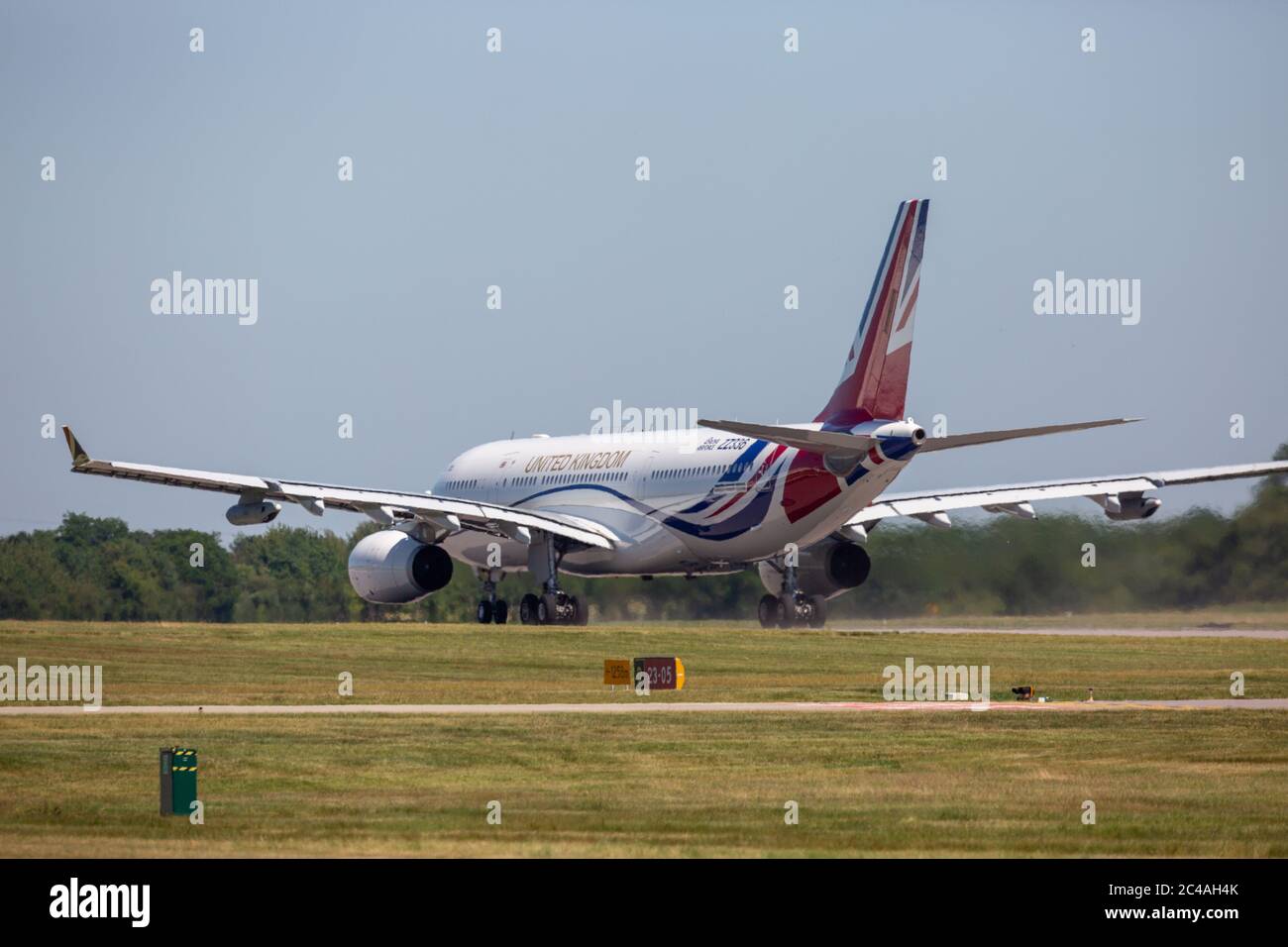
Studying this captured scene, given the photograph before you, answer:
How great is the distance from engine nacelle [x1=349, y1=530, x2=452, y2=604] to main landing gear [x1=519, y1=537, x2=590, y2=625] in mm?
2329

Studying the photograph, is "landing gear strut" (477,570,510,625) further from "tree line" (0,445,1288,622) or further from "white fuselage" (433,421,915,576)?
"tree line" (0,445,1288,622)

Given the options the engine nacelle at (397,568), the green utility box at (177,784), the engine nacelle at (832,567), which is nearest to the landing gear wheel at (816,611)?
the engine nacelle at (832,567)

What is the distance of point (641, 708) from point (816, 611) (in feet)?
66.1

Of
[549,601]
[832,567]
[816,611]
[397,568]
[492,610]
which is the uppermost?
[397,568]

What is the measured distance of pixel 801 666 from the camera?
41.3m

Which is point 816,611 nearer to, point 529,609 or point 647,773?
point 529,609

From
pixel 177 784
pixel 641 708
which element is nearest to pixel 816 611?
pixel 641 708

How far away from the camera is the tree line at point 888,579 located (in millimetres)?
53344

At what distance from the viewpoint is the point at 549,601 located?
50406mm

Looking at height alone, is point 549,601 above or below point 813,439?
below

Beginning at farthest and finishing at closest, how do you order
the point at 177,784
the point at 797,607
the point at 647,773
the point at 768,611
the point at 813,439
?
the point at 768,611, the point at 797,607, the point at 813,439, the point at 647,773, the point at 177,784

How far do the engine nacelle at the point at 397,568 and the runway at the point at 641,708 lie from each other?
18931 mm

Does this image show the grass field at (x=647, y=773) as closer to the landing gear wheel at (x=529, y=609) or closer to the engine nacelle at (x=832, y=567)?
the engine nacelle at (x=832, y=567)
